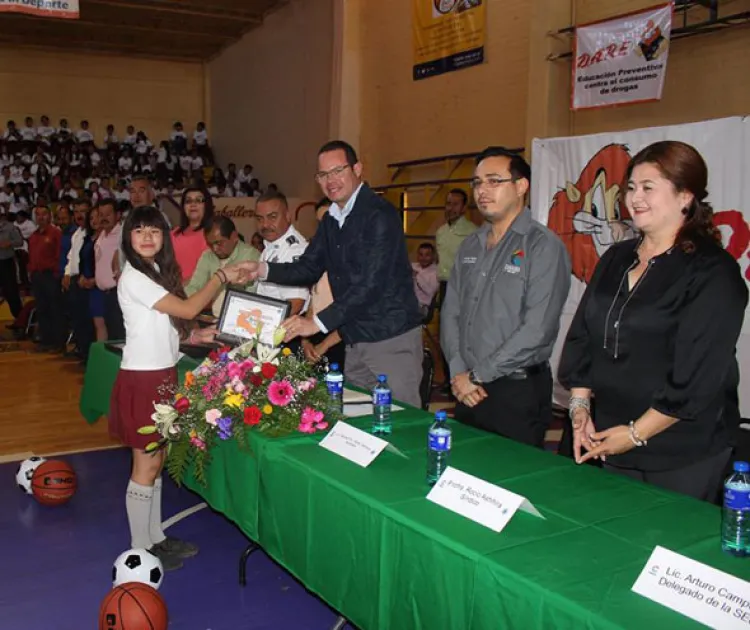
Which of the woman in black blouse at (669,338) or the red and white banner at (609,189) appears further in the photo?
the red and white banner at (609,189)

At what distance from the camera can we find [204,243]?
473 cm

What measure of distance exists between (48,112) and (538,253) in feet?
54.6

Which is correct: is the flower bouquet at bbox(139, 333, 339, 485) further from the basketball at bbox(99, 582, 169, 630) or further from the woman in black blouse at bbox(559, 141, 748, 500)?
the woman in black blouse at bbox(559, 141, 748, 500)

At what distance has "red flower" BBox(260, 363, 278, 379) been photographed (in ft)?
8.07

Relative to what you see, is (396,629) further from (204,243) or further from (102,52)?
(102,52)

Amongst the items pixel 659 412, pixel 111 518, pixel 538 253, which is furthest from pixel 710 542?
pixel 111 518

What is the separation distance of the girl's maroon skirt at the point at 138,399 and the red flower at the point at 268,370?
50cm

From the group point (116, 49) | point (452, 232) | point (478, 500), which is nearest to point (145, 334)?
point (478, 500)

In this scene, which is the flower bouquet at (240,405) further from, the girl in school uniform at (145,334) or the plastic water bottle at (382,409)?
the girl in school uniform at (145,334)

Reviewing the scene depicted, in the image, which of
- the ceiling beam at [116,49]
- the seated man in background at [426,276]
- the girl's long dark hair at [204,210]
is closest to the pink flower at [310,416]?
the girl's long dark hair at [204,210]

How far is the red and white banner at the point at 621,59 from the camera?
222 inches

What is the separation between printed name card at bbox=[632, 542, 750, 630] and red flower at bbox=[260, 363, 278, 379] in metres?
1.39

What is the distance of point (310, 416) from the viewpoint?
2.42 meters

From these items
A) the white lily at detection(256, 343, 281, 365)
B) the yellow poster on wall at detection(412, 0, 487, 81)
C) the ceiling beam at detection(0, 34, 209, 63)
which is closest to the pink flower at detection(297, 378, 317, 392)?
the white lily at detection(256, 343, 281, 365)
